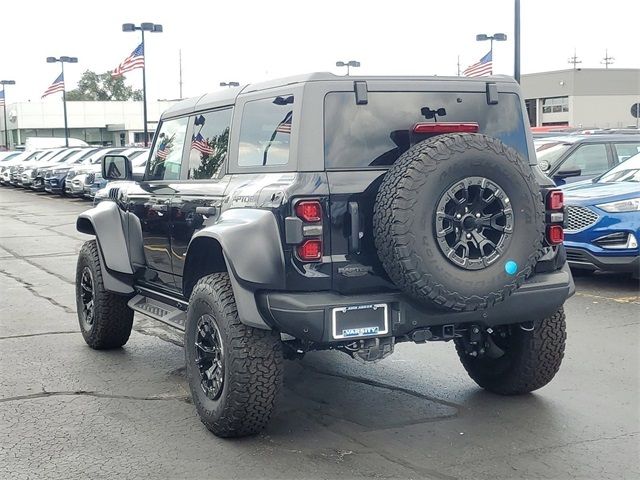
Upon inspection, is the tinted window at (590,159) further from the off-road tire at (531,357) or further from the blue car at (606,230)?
the off-road tire at (531,357)

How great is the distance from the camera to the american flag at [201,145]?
227 inches

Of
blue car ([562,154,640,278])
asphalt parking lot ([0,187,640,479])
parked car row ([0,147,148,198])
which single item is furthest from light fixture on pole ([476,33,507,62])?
asphalt parking lot ([0,187,640,479])

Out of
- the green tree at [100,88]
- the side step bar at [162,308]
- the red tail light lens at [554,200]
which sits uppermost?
the green tree at [100,88]

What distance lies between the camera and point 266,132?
5020 mm

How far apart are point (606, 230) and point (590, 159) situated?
334 centimetres

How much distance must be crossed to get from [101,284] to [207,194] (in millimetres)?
1845

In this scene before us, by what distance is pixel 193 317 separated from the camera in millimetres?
5082

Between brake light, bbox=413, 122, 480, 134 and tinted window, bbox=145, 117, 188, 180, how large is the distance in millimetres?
2091

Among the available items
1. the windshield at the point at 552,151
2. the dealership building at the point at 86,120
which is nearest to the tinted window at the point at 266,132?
the windshield at the point at 552,151

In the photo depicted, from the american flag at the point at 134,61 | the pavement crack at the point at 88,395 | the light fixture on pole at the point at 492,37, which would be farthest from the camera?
the american flag at the point at 134,61

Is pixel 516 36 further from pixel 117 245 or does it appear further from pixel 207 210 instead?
pixel 207 210

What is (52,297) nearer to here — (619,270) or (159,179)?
(159,179)

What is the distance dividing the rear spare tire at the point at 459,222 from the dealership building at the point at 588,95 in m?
58.2

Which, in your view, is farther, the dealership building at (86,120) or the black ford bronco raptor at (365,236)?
the dealership building at (86,120)
